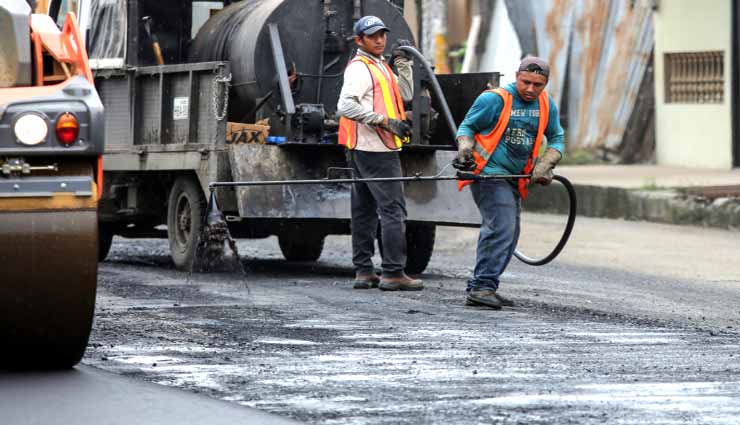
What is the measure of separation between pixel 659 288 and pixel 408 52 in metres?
2.51

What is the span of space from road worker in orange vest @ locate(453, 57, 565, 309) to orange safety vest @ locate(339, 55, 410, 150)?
1123mm

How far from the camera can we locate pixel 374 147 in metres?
11.5

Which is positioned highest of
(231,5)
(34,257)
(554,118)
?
(231,5)

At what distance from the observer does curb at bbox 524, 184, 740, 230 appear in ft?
55.3

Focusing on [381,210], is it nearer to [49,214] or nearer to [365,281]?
[365,281]

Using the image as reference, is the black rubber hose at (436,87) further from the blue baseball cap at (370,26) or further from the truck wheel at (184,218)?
the truck wheel at (184,218)

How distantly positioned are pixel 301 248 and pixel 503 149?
4010 mm

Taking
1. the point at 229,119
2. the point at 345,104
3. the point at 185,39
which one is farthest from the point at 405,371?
the point at 185,39

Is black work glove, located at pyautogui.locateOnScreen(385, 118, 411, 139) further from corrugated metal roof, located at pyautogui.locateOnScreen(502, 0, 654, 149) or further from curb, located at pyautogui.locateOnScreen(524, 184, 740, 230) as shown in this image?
corrugated metal roof, located at pyautogui.locateOnScreen(502, 0, 654, 149)

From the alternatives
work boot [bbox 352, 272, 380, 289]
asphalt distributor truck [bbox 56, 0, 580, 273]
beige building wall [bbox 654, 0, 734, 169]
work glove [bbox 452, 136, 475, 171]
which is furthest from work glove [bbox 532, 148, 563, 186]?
beige building wall [bbox 654, 0, 734, 169]

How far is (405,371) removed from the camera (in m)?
7.45

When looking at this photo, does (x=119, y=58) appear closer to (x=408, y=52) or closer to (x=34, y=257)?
(x=408, y=52)

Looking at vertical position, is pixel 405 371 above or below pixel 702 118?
below

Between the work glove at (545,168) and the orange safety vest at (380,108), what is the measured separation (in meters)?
1.47
